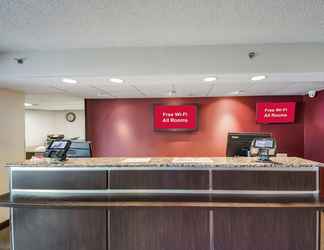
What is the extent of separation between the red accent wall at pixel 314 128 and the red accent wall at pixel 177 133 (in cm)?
17

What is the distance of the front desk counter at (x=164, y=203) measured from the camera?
2.56 m

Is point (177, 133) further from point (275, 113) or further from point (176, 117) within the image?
point (275, 113)

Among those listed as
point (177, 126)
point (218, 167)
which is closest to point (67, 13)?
point (218, 167)

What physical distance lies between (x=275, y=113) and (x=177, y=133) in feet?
7.16

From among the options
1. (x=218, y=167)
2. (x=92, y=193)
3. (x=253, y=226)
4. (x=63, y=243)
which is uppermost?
(x=218, y=167)

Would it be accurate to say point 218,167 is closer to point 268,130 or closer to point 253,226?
point 253,226

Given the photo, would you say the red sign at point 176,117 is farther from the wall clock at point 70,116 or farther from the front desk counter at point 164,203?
the wall clock at point 70,116

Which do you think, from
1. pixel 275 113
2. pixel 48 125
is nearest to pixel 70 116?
pixel 48 125

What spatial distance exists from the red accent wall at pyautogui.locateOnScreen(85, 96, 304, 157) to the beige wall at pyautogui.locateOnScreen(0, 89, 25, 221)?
1664mm

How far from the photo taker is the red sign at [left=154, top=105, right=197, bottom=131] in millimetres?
5598

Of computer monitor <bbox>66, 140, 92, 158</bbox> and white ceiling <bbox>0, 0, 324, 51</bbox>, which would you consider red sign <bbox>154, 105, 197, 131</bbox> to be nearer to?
computer monitor <bbox>66, 140, 92, 158</bbox>

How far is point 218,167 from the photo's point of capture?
2697 millimetres

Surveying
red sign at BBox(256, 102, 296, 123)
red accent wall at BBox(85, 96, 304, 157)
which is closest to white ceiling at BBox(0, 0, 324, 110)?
red sign at BBox(256, 102, 296, 123)

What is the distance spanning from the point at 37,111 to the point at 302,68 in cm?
902
